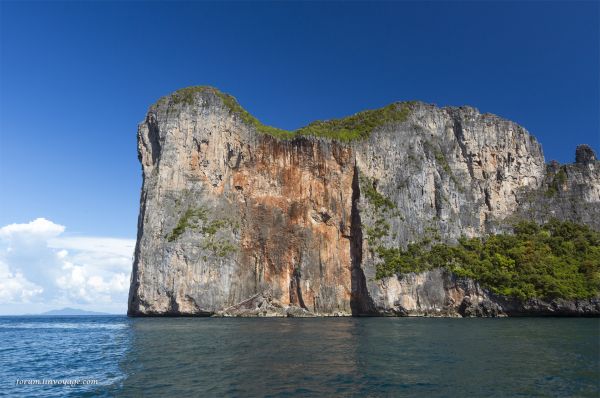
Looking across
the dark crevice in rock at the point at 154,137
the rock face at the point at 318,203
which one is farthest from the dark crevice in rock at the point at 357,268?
the dark crevice in rock at the point at 154,137

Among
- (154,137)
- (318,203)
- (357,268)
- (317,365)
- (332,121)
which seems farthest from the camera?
(332,121)

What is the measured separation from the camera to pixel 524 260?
6675 cm

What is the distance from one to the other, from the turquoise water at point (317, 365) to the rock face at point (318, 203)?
33811mm

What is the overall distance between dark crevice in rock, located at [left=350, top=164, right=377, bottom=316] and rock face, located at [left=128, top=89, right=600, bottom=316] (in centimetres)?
23

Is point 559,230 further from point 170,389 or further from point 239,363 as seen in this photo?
point 170,389

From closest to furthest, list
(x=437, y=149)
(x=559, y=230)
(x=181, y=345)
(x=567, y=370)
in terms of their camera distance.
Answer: (x=567, y=370) < (x=181, y=345) < (x=559, y=230) < (x=437, y=149)

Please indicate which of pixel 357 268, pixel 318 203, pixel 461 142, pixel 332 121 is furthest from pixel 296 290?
pixel 461 142

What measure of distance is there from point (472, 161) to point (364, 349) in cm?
6897

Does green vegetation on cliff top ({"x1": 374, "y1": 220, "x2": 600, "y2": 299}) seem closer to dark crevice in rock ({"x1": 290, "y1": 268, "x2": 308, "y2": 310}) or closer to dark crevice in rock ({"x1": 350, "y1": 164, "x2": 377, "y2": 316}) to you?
dark crevice in rock ({"x1": 350, "y1": 164, "x2": 377, "y2": 316})

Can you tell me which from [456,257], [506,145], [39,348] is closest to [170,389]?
[39,348]

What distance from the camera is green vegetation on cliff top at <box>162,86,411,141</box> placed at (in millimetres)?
83812

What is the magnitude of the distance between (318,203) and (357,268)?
14.1m

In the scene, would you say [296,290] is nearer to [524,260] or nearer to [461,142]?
[524,260]

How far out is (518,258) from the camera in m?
67.6
